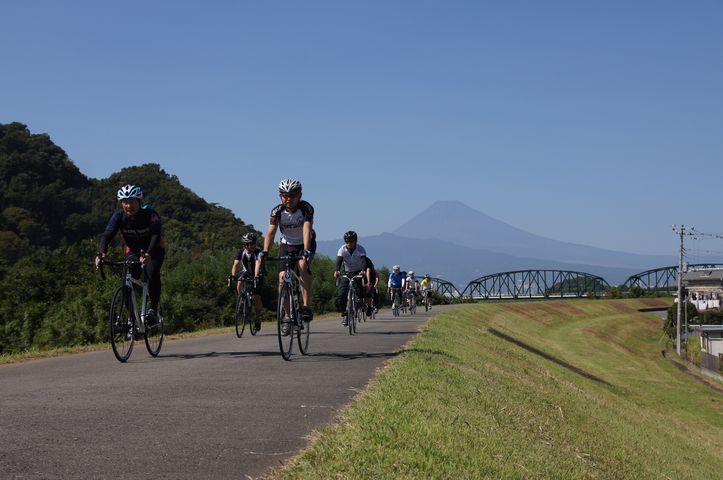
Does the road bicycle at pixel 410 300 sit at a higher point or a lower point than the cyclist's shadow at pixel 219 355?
higher

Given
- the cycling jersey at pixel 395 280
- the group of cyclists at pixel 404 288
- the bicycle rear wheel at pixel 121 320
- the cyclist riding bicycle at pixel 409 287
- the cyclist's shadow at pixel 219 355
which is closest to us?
the bicycle rear wheel at pixel 121 320

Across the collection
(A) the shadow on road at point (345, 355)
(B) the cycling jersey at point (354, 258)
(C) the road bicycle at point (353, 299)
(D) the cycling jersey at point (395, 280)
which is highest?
(B) the cycling jersey at point (354, 258)

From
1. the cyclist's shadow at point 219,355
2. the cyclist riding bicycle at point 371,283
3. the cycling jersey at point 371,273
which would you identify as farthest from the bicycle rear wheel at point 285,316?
the cycling jersey at point 371,273

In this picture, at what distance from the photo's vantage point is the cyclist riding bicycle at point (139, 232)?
11219 mm

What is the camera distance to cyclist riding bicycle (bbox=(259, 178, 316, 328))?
1199cm

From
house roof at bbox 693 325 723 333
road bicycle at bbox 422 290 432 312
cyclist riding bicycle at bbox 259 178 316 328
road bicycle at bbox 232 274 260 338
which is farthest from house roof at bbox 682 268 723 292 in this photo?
cyclist riding bicycle at bbox 259 178 316 328

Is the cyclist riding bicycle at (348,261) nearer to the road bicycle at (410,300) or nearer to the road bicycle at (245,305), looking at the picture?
the road bicycle at (245,305)

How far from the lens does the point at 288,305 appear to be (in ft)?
39.3

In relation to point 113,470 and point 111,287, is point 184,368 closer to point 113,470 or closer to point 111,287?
point 113,470

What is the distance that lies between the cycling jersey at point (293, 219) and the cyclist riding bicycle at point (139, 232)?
163cm

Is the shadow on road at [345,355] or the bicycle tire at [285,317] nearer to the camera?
the bicycle tire at [285,317]

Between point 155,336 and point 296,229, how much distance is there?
266 cm

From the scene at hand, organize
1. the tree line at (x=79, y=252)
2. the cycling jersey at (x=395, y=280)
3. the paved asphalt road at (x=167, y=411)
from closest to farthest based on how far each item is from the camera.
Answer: the paved asphalt road at (x=167, y=411)
the tree line at (x=79, y=252)
the cycling jersey at (x=395, y=280)

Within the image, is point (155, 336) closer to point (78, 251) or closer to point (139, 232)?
point (139, 232)
